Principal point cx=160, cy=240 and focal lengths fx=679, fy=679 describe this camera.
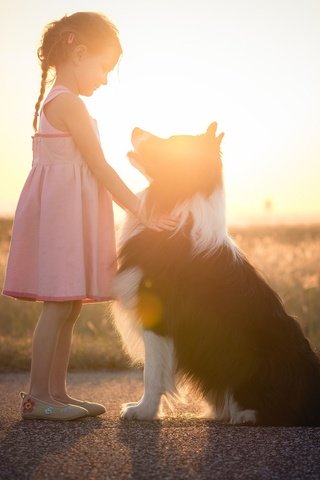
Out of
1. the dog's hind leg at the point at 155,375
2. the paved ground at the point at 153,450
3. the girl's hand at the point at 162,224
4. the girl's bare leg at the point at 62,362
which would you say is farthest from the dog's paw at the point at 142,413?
the girl's hand at the point at 162,224

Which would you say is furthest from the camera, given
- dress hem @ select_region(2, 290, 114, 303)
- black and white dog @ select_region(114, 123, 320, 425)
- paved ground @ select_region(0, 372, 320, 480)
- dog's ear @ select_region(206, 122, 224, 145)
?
dog's ear @ select_region(206, 122, 224, 145)

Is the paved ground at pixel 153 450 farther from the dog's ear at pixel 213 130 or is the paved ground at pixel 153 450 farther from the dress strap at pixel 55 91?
the dress strap at pixel 55 91

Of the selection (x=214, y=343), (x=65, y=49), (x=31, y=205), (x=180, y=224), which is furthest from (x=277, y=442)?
(x=65, y=49)

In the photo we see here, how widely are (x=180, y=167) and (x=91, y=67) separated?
3.07 feet

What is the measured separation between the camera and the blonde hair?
15.4 ft

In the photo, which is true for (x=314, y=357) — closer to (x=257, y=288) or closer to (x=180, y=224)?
(x=257, y=288)

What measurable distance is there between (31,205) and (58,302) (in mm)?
687

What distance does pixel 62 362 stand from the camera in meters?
4.76

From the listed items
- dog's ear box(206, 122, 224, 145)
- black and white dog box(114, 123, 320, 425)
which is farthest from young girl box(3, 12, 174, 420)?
dog's ear box(206, 122, 224, 145)

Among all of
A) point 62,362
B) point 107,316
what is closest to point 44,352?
point 62,362

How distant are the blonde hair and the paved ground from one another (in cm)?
249

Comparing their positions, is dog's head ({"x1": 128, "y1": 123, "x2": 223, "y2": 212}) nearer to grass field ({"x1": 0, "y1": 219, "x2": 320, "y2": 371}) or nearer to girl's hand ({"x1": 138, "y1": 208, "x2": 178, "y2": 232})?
girl's hand ({"x1": 138, "y1": 208, "x2": 178, "y2": 232})

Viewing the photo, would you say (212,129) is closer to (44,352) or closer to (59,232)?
(59,232)

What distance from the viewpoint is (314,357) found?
4.45 metres
